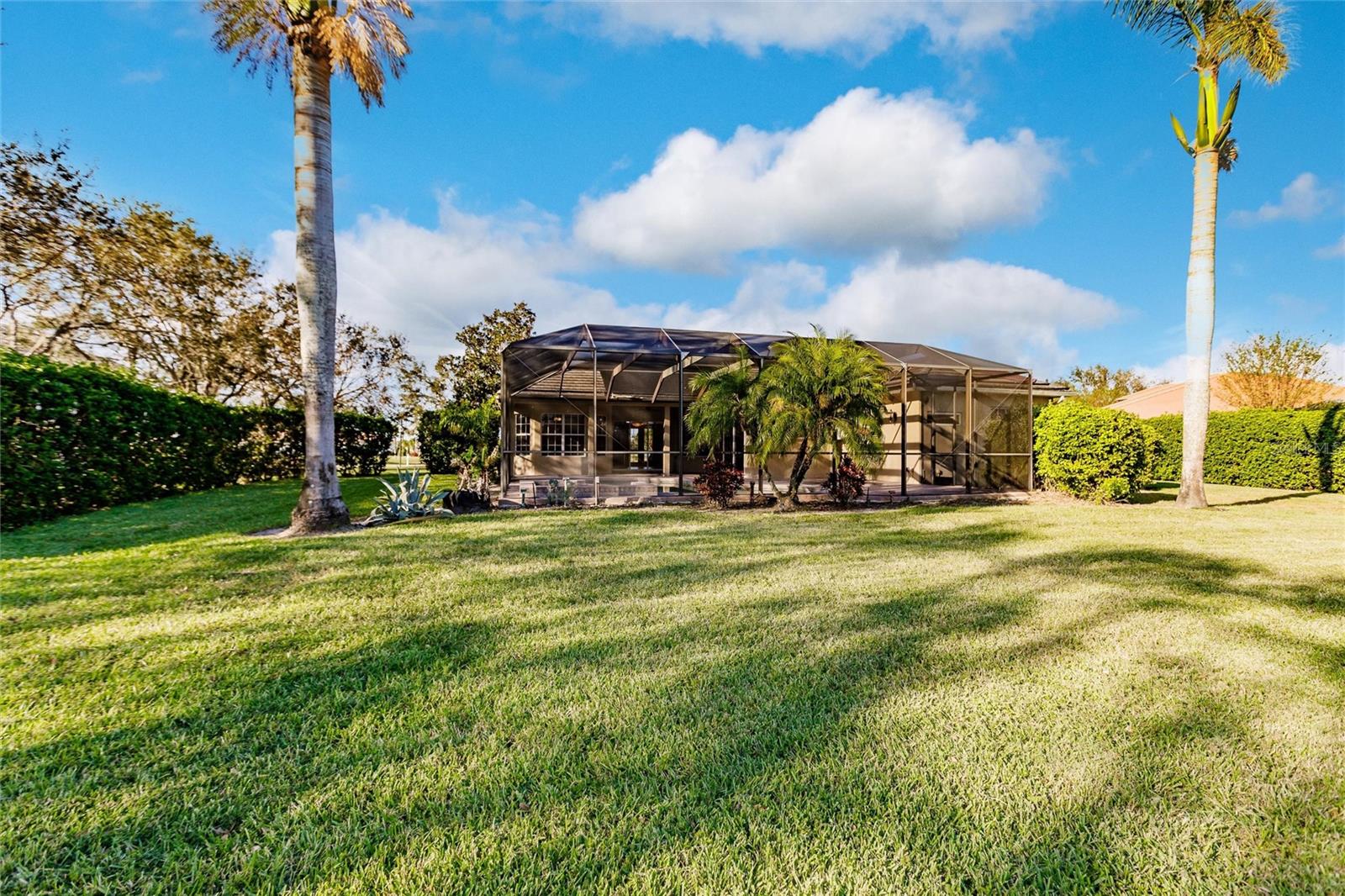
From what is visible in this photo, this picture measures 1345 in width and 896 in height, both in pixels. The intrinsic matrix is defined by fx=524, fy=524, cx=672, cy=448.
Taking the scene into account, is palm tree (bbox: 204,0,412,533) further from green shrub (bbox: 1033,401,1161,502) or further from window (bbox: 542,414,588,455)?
green shrub (bbox: 1033,401,1161,502)

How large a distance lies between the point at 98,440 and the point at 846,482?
479 inches

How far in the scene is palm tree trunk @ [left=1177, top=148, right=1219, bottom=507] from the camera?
945 centimetres

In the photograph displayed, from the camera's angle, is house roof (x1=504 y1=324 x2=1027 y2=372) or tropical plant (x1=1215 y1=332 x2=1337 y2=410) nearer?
house roof (x1=504 y1=324 x2=1027 y2=372)

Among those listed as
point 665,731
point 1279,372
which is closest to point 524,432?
point 665,731

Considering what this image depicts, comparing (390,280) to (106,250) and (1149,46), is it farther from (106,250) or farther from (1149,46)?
(1149,46)

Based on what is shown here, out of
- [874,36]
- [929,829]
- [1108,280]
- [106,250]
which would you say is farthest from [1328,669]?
[106,250]

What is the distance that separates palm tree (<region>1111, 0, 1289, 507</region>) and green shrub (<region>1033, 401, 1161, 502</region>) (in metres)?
0.71

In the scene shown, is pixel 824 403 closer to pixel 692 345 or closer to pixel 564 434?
pixel 692 345

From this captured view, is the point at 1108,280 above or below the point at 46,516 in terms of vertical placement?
above

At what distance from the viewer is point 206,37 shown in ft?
25.5

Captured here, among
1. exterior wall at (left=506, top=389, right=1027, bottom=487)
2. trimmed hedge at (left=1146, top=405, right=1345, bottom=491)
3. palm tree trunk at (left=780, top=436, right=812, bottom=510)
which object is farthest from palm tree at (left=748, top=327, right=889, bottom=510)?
trimmed hedge at (left=1146, top=405, right=1345, bottom=491)

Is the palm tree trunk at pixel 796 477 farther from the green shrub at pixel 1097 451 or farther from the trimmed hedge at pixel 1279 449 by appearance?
the trimmed hedge at pixel 1279 449

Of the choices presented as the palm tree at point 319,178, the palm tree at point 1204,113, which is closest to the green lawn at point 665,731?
the palm tree at point 319,178

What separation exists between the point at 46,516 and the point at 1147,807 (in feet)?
37.2
